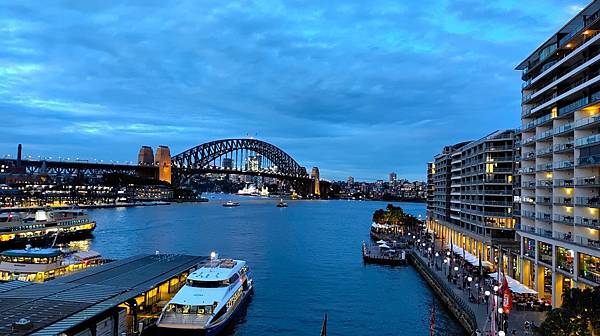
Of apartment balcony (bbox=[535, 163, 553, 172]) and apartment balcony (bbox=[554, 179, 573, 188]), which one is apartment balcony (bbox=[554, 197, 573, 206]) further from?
apartment balcony (bbox=[535, 163, 553, 172])

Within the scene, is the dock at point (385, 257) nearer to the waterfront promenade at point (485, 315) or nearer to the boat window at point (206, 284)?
the waterfront promenade at point (485, 315)

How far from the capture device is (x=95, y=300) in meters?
16.7

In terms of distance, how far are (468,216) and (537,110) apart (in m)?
19.6

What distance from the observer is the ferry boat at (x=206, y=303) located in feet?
64.5

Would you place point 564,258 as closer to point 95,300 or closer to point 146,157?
point 95,300

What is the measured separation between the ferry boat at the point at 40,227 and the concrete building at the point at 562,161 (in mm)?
43599

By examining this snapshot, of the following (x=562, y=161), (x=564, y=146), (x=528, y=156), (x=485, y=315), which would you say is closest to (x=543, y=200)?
(x=562, y=161)

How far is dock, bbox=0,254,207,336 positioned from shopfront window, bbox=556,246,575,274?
1780cm

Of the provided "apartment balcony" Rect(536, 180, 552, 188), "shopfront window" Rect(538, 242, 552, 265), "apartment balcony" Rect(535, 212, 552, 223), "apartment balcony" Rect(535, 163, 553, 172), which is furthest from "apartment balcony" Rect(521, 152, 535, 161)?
"shopfront window" Rect(538, 242, 552, 265)

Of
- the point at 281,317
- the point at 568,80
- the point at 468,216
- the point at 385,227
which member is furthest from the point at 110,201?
the point at 568,80

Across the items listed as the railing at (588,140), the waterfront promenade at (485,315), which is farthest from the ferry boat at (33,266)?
the railing at (588,140)

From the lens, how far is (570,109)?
72.5ft

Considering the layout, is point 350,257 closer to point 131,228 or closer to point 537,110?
point 537,110

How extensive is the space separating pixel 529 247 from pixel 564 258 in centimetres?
517
